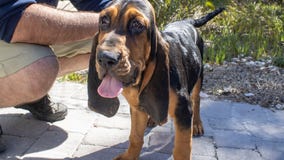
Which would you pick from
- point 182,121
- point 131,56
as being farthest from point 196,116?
point 131,56

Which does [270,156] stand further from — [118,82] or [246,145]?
[118,82]

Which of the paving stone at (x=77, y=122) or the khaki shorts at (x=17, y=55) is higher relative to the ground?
the khaki shorts at (x=17, y=55)

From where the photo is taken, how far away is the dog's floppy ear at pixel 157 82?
2.82m

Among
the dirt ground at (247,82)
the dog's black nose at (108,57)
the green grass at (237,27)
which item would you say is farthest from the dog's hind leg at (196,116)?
the green grass at (237,27)

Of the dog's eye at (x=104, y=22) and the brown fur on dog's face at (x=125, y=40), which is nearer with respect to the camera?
the brown fur on dog's face at (x=125, y=40)

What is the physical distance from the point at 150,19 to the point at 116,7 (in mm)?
221

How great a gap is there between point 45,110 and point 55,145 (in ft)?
1.51

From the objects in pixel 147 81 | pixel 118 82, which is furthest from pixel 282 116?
pixel 118 82

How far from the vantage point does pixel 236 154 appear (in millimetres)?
3615

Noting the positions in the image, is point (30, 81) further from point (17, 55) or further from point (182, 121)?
point (182, 121)

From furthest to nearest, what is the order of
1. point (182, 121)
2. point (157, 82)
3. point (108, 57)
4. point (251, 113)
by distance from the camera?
point (251, 113)
point (182, 121)
point (157, 82)
point (108, 57)

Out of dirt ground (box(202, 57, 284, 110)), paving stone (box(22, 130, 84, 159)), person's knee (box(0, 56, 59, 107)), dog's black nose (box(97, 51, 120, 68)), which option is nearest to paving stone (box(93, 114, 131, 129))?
paving stone (box(22, 130, 84, 159))

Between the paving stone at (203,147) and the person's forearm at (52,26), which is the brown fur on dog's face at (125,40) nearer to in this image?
the person's forearm at (52,26)

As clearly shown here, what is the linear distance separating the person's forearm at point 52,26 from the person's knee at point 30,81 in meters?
0.18
